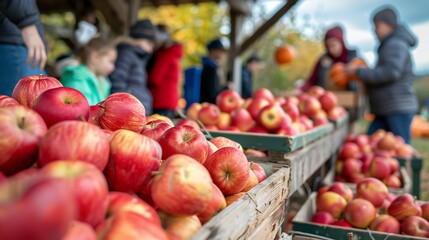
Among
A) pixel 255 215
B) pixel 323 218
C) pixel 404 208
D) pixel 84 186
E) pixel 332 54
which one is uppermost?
pixel 332 54

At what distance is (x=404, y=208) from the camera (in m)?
2.24

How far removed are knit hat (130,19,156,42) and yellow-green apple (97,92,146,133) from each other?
123 inches

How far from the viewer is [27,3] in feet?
7.38

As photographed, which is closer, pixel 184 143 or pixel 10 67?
pixel 184 143

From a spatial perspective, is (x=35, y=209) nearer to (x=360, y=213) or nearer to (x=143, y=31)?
(x=360, y=213)

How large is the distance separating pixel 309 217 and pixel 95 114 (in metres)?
1.70

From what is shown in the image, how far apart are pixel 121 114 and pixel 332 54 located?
5285 millimetres

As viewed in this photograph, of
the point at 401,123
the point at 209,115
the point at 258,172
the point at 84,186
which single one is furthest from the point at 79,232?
the point at 401,123

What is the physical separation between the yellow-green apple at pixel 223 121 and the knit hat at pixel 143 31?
6.41 ft

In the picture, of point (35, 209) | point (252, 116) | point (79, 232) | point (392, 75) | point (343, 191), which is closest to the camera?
point (35, 209)

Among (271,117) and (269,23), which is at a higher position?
(269,23)

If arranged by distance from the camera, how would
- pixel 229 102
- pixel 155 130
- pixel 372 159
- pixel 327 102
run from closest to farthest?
pixel 155 130 → pixel 229 102 → pixel 372 159 → pixel 327 102

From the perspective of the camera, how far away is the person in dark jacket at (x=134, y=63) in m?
4.18

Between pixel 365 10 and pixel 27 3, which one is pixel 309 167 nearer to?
pixel 27 3
